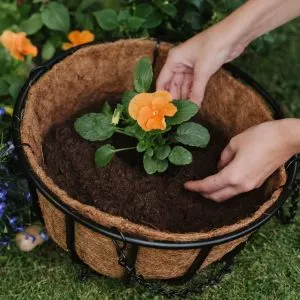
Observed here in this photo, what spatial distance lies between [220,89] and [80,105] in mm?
467

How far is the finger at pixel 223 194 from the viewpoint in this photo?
1360 millimetres

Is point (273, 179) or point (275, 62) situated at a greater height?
point (273, 179)

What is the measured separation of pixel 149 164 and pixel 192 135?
0.15m

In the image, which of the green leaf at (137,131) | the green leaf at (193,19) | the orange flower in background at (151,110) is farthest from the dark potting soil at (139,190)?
the green leaf at (193,19)

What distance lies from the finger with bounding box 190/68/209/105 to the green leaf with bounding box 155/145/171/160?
190 millimetres

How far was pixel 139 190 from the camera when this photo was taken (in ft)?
4.91

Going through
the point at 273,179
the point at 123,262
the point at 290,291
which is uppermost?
the point at 273,179

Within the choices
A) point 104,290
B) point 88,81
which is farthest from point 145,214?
point 88,81

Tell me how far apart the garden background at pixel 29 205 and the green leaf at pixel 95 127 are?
0.69 ft

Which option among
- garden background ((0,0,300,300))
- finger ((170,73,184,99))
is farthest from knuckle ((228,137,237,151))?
garden background ((0,0,300,300))

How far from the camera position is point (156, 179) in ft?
5.08

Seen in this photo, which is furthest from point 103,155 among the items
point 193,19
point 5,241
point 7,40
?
point 193,19

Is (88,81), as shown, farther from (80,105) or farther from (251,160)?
(251,160)

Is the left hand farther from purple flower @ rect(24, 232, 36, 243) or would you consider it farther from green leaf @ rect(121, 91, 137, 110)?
purple flower @ rect(24, 232, 36, 243)
